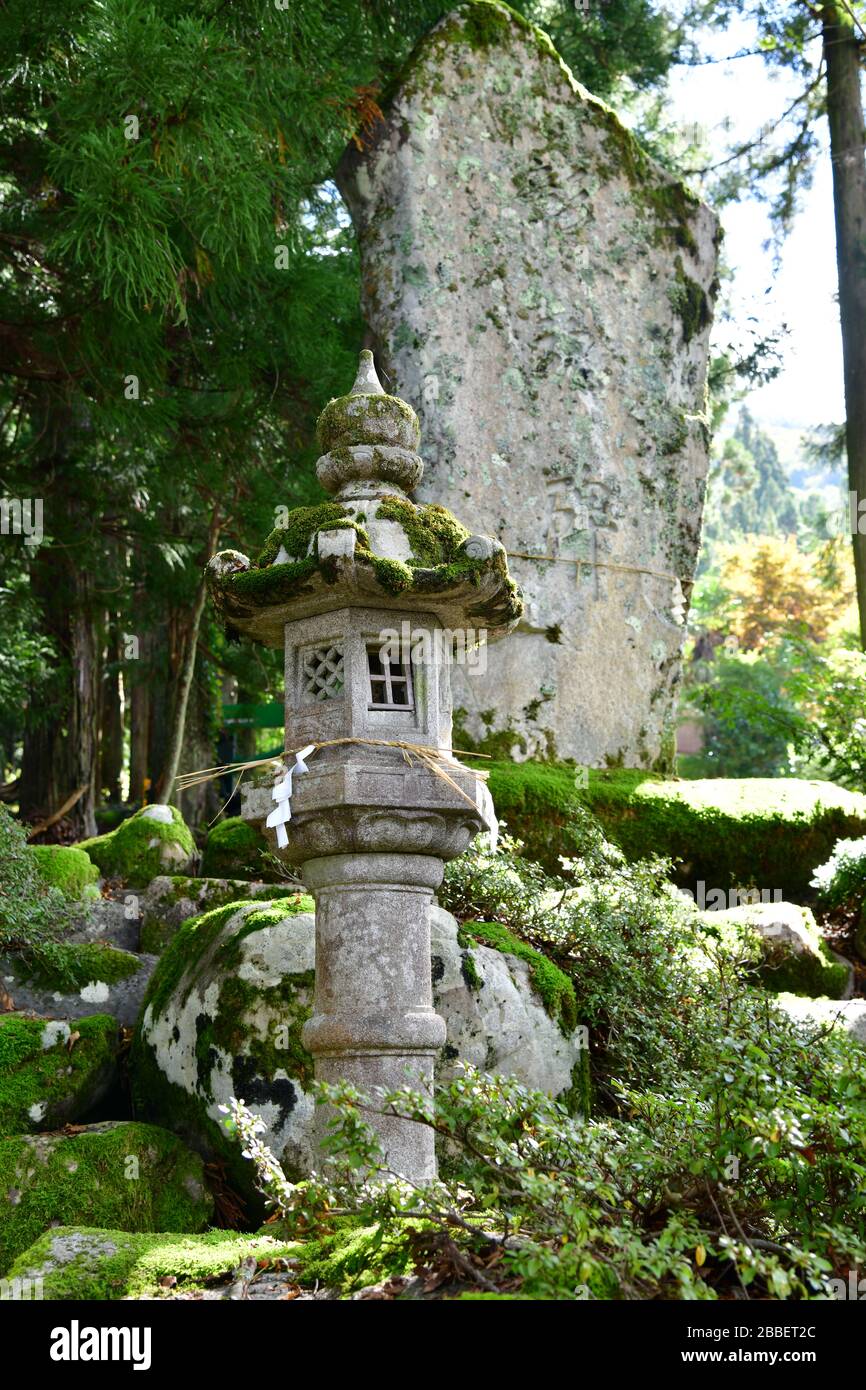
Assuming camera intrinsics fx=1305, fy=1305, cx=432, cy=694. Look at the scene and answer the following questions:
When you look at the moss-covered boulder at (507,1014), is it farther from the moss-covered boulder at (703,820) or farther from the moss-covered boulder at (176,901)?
the moss-covered boulder at (703,820)

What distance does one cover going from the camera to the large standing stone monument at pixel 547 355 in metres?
8.28

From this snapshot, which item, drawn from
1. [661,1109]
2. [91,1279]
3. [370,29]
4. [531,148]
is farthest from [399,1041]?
[370,29]

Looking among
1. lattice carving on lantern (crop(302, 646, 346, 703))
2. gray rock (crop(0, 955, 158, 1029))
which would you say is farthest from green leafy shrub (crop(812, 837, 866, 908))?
lattice carving on lantern (crop(302, 646, 346, 703))

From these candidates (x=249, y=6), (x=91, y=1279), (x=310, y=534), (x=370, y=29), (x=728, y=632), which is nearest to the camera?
(x=91, y=1279)

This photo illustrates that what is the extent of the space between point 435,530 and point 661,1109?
1.88 meters

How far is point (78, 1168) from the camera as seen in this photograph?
4.54 meters

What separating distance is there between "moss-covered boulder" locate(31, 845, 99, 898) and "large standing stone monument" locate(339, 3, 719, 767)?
7.96 ft

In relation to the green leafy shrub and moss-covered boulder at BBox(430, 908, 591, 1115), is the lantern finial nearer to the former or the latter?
moss-covered boulder at BBox(430, 908, 591, 1115)

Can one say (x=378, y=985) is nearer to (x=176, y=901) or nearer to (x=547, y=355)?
(x=176, y=901)

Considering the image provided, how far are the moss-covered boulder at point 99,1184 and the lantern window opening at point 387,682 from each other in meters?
1.91

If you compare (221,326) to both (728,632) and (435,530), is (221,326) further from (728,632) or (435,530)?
(728,632)

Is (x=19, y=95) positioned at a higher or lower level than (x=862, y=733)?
higher

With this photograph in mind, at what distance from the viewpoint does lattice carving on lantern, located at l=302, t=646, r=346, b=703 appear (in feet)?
13.5

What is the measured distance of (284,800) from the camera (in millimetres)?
3951
